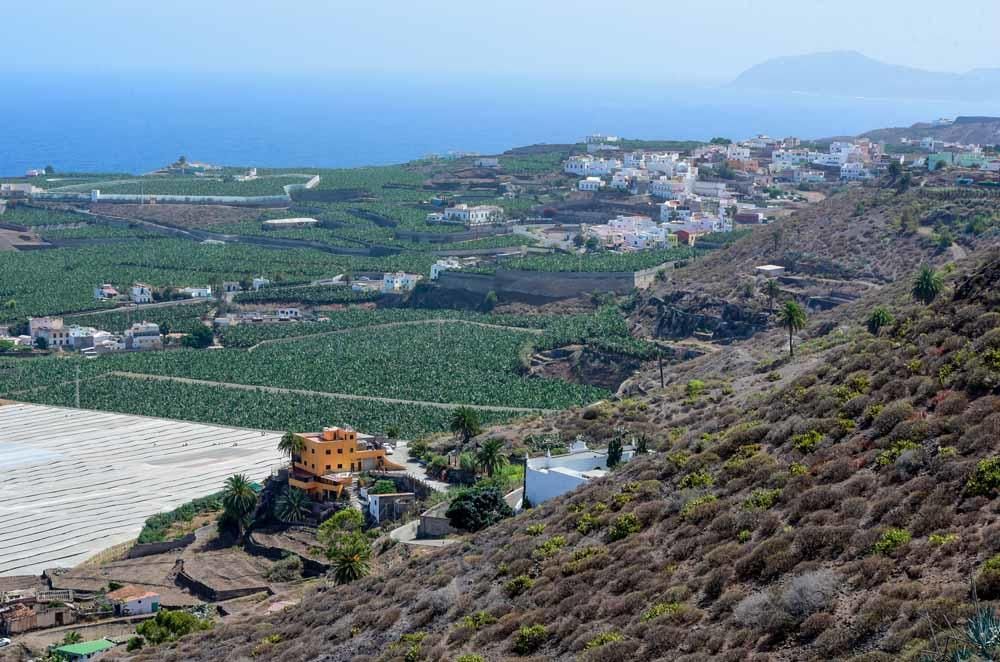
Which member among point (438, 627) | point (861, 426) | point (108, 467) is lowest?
point (108, 467)

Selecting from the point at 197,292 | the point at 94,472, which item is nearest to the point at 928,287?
the point at 94,472

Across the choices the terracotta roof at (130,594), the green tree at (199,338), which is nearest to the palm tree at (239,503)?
the terracotta roof at (130,594)

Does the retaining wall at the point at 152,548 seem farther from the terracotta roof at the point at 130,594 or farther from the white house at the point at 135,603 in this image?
the white house at the point at 135,603

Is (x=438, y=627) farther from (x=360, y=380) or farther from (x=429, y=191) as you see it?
(x=429, y=191)

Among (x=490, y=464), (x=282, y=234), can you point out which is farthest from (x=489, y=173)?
(x=490, y=464)

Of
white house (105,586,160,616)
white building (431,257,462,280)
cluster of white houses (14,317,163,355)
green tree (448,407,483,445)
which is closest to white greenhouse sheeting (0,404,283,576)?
white house (105,586,160,616)

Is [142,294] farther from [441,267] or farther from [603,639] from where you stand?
[603,639]
